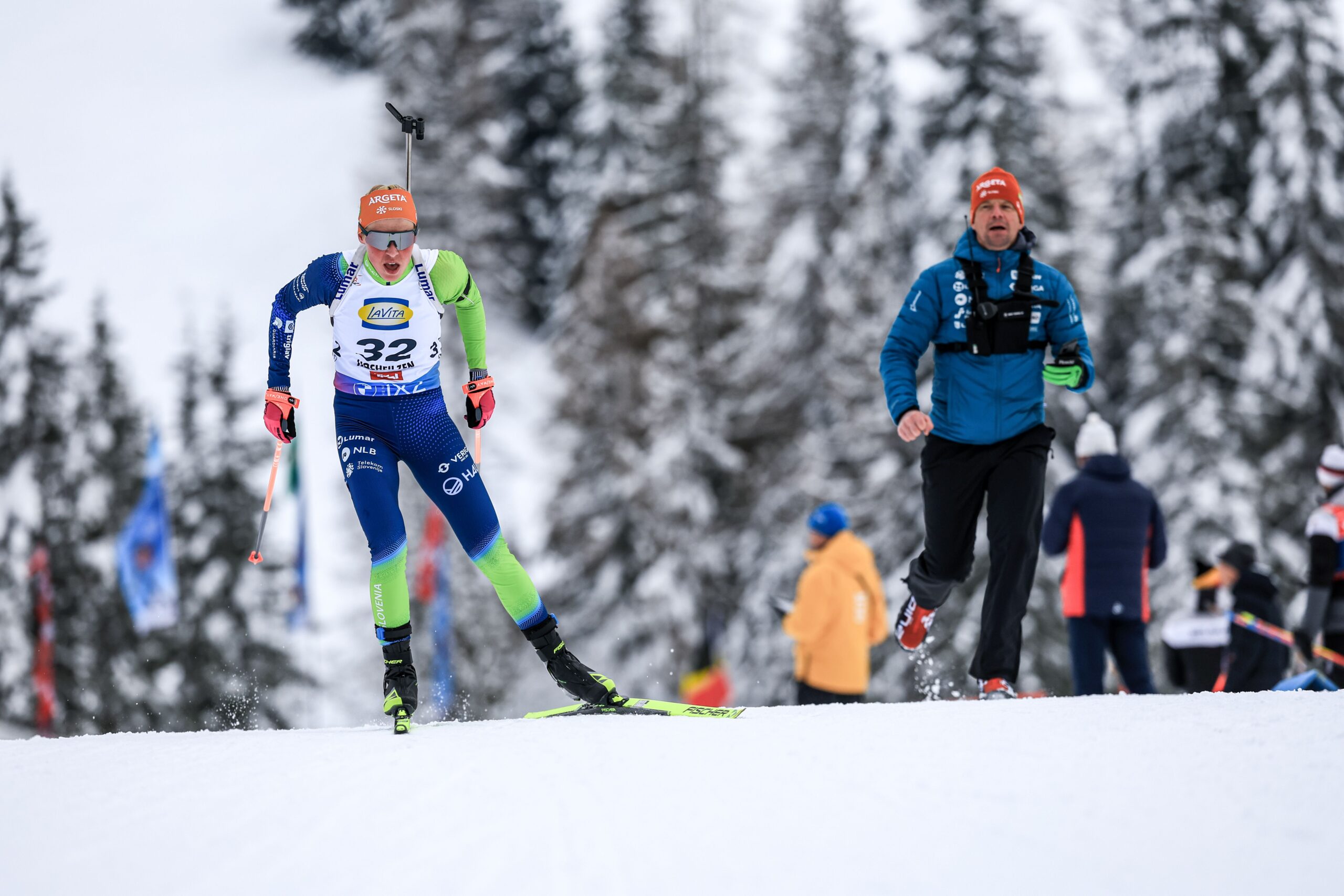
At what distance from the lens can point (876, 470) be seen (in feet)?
60.6

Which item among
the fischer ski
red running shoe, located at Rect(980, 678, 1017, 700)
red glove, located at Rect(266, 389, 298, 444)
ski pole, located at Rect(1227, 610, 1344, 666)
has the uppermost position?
red glove, located at Rect(266, 389, 298, 444)

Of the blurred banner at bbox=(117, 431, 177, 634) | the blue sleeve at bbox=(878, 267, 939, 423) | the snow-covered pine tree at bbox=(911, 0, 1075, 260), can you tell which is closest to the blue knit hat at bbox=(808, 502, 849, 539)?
the blue sleeve at bbox=(878, 267, 939, 423)

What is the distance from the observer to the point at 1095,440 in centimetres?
749

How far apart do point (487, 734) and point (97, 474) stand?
20.3 metres

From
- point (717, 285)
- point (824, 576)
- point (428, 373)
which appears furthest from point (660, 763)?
point (717, 285)

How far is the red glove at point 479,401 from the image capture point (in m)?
5.98

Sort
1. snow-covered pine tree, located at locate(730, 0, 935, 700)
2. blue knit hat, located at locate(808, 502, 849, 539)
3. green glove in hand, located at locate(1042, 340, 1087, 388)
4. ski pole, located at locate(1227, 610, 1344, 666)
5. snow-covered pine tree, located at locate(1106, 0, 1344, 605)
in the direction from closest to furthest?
green glove in hand, located at locate(1042, 340, 1087, 388), ski pole, located at locate(1227, 610, 1344, 666), blue knit hat, located at locate(808, 502, 849, 539), snow-covered pine tree, located at locate(1106, 0, 1344, 605), snow-covered pine tree, located at locate(730, 0, 935, 700)

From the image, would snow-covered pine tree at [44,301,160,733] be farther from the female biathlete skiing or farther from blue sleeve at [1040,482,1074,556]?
blue sleeve at [1040,482,1074,556]

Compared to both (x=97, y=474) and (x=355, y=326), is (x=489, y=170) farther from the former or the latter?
(x=355, y=326)

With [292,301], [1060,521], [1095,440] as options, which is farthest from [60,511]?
[1095,440]

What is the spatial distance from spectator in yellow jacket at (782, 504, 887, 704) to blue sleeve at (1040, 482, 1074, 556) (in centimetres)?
124

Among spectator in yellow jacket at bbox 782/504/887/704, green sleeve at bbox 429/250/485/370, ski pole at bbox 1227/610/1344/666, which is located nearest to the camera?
green sleeve at bbox 429/250/485/370

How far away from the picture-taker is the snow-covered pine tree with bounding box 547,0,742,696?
2409 cm

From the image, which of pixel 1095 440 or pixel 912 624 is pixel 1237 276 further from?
pixel 912 624
